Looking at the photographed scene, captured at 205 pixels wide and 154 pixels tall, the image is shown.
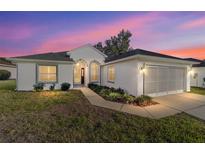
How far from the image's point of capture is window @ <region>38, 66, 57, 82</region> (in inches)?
470

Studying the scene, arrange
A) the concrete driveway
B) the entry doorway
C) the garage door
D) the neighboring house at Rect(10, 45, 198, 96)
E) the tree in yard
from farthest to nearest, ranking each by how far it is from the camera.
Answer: the tree in yard
the entry doorway
the garage door
the neighboring house at Rect(10, 45, 198, 96)
the concrete driveway

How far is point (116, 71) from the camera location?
11758mm

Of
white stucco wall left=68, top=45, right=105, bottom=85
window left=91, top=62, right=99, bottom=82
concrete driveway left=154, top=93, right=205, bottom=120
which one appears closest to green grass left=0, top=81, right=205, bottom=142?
concrete driveway left=154, top=93, right=205, bottom=120

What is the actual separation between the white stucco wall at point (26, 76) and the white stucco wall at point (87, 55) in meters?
4.36

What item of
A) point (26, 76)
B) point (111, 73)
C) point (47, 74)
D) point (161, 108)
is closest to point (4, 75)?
point (26, 76)

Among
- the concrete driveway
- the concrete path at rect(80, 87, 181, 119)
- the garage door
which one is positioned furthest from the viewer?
the garage door

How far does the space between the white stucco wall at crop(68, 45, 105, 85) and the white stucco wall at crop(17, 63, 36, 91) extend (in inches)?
172

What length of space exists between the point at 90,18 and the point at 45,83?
6989mm

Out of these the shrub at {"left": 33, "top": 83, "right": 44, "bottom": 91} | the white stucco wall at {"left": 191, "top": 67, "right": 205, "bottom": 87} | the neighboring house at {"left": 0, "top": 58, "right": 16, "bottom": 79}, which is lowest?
the shrub at {"left": 33, "top": 83, "right": 44, "bottom": 91}

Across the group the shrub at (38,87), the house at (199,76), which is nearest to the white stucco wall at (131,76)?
the shrub at (38,87)

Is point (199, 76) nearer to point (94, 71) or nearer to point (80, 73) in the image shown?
point (94, 71)

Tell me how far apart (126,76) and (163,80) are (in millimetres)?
2871

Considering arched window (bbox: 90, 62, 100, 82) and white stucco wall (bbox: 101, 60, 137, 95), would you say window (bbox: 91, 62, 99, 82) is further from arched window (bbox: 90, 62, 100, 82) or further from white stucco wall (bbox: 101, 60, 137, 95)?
white stucco wall (bbox: 101, 60, 137, 95)
